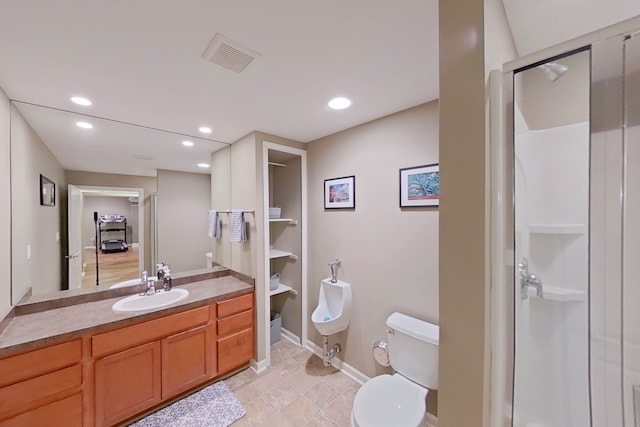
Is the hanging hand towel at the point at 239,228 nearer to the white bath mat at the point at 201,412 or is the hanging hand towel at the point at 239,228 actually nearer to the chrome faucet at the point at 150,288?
the chrome faucet at the point at 150,288

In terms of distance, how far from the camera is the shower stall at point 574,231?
71 centimetres

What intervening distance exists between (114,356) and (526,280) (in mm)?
2562

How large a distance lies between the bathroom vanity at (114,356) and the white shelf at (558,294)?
7.39 feet

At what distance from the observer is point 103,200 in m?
2.14

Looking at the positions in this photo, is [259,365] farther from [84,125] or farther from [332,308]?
[84,125]

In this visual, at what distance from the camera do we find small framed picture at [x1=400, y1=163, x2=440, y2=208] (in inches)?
68.6

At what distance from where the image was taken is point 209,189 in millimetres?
2729

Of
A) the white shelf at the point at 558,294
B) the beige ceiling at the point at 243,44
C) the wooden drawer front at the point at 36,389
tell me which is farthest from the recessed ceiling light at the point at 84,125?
the white shelf at the point at 558,294

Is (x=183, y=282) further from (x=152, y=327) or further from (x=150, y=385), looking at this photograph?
(x=150, y=385)

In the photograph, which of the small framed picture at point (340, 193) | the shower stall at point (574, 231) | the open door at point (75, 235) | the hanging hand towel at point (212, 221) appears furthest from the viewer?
the hanging hand towel at point (212, 221)

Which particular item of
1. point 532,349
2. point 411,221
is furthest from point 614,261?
point 411,221

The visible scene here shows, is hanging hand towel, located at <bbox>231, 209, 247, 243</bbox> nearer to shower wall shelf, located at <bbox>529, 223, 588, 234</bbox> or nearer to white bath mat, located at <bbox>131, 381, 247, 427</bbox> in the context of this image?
white bath mat, located at <bbox>131, 381, 247, 427</bbox>

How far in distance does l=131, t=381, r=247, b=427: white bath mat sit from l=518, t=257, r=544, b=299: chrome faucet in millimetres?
2083

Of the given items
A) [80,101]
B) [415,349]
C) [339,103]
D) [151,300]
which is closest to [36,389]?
[151,300]
